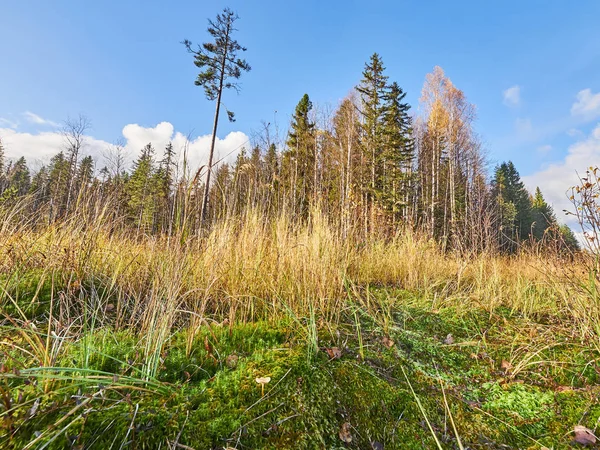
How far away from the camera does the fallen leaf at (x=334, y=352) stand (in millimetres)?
1567

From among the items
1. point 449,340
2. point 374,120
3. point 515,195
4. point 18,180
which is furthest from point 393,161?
point 18,180

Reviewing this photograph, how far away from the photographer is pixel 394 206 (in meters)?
14.6

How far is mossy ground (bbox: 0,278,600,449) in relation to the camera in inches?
35.2

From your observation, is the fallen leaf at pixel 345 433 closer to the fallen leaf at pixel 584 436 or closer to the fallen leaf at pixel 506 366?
the fallen leaf at pixel 584 436

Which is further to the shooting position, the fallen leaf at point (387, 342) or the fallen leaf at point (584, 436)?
the fallen leaf at point (387, 342)

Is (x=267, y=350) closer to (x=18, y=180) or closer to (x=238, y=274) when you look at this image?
(x=238, y=274)

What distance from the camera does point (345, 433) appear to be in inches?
43.6

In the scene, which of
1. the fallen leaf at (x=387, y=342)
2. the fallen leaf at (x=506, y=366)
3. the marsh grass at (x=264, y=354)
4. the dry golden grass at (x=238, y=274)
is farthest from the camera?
the dry golden grass at (x=238, y=274)

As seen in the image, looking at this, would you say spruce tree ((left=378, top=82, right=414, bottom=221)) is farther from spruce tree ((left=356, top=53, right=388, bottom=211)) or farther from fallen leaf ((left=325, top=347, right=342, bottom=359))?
fallen leaf ((left=325, top=347, right=342, bottom=359))

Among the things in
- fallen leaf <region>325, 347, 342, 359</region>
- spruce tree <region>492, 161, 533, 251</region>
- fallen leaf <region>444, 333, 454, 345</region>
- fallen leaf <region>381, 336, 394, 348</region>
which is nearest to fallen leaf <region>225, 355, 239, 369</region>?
fallen leaf <region>325, 347, 342, 359</region>

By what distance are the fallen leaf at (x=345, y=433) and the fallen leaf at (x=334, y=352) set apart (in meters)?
0.42

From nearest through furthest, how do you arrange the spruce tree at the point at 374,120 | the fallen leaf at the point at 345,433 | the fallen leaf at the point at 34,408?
the fallen leaf at the point at 34,408 < the fallen leaf at the point at 345,433 < the spruce tree at the point at 374,120

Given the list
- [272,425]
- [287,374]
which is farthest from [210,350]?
[272,425]

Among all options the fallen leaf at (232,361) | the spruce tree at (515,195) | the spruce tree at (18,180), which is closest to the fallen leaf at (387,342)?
the fallen leaf at (232,361)
